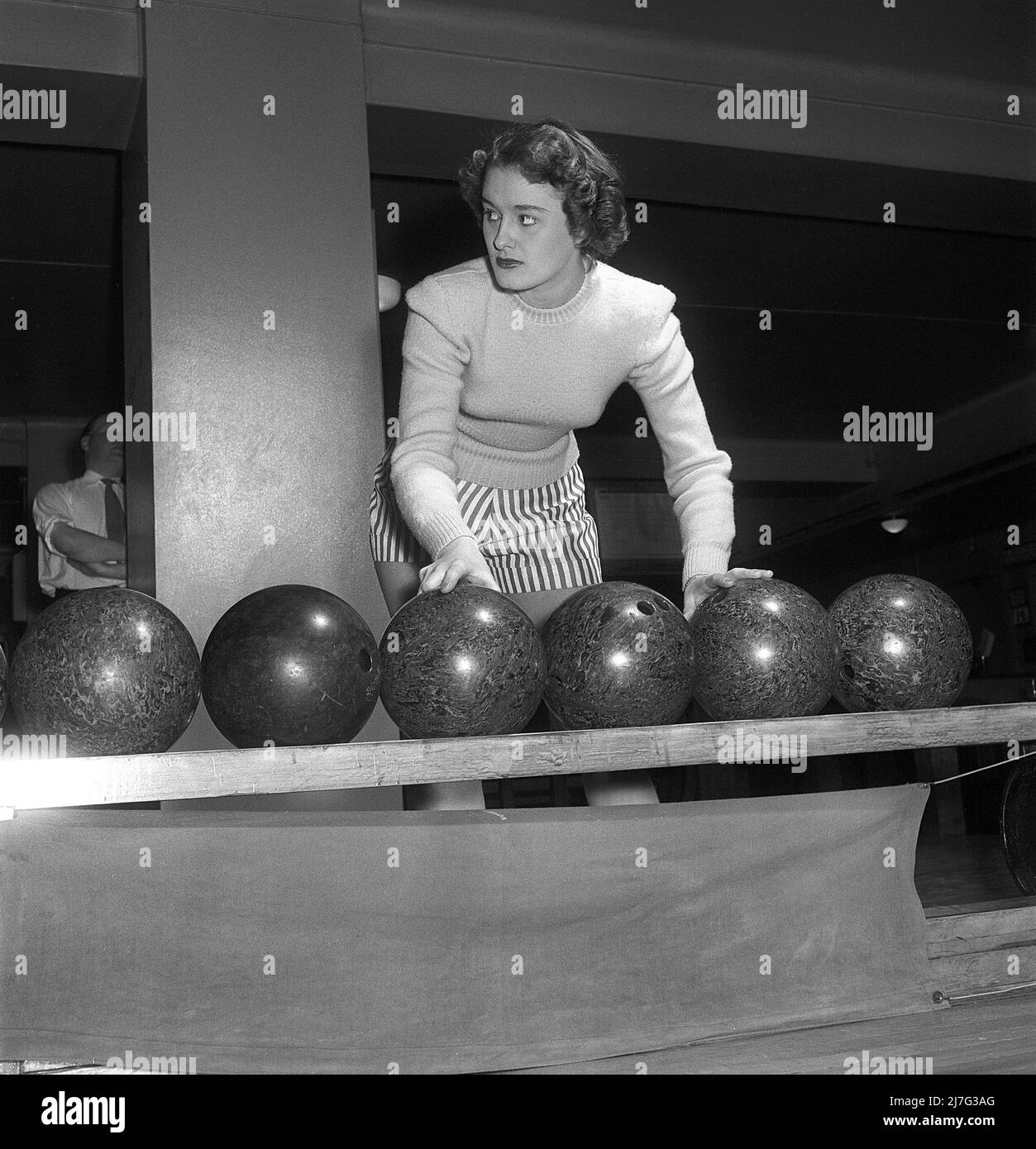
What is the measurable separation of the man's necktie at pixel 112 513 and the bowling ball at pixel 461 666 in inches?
137

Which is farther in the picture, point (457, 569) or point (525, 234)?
point (525, 234)

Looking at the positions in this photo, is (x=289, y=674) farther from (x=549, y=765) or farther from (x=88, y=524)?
(x=88, y=524)

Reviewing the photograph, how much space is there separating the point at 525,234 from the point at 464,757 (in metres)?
1.16

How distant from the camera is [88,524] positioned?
17.8 feet

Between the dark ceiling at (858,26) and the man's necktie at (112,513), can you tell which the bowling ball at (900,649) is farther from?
the man's necktie at (112,513)

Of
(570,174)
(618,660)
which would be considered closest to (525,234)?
(570,174)

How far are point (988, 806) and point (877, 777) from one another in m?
0.67

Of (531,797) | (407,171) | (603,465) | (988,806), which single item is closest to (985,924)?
(407,171)

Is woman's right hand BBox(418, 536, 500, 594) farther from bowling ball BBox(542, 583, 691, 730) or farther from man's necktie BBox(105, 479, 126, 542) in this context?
man's necktie BBox(105, 479, 126, 542)

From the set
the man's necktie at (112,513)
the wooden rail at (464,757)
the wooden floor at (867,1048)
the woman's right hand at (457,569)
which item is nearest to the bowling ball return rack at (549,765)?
the wooden rail at (464,757)

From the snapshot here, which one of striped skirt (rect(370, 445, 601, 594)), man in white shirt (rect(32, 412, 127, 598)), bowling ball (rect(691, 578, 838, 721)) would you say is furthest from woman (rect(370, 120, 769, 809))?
man in white shirt (rect(32, 412, 127, 598))

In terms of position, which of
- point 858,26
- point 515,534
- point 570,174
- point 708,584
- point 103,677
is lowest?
point 103,677

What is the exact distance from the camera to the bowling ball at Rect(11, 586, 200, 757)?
85.9 inches

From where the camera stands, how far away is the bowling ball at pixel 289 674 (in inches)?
89.5
